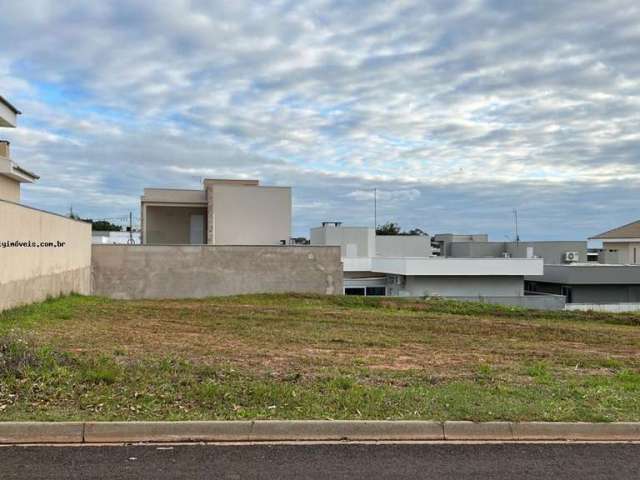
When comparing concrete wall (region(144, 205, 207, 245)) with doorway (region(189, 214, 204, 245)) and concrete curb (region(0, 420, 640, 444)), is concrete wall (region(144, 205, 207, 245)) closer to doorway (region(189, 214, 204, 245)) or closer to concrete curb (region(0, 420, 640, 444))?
doorway (region(189, 214, 204, 245))

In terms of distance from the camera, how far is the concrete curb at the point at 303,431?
617 centimetres

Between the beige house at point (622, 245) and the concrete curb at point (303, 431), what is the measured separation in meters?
69.5

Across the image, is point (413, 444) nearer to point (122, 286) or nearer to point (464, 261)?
point (122, 286)

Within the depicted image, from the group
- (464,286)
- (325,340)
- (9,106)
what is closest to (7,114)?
(9,106)

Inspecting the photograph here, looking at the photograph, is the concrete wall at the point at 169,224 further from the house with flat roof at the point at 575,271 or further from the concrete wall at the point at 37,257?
the house with flat roof at the point at 575,271

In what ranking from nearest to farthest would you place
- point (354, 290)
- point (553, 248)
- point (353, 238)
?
point (354, 290) → point (353, 238) → point (553, 248)

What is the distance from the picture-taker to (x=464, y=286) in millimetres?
47062

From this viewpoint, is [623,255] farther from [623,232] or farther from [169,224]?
[169,224]

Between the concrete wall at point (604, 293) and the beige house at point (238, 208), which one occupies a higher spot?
the beige house at point (238, 208)

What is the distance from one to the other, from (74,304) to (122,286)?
934cm

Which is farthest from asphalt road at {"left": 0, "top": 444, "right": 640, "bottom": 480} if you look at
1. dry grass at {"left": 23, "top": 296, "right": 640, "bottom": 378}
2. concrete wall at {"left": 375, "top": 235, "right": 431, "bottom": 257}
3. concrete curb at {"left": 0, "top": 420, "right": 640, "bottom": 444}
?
concrete wall at {"left": 375, "top": 235, "right": 431, "bottom": 257}

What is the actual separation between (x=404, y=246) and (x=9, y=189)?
43.1 m

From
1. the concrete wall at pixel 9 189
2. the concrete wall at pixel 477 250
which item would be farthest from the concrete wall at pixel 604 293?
the concrete wall at pixel 9 189

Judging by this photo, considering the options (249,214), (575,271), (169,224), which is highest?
(249,214)
